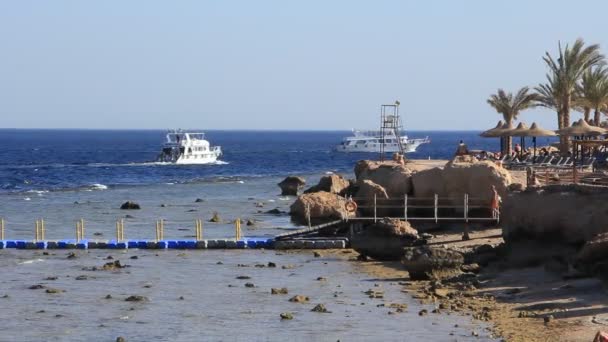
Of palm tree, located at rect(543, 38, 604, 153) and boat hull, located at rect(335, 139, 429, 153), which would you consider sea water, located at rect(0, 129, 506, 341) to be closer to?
palm tree, located at rect(543, 38, 604, 153)

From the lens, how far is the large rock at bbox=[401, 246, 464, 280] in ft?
100

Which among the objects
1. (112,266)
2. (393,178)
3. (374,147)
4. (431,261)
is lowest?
(374,147)

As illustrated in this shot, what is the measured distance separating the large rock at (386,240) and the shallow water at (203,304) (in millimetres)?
916

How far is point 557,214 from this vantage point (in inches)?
1236

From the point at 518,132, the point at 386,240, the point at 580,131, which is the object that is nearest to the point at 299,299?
the point at 386,240

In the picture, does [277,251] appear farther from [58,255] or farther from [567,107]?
[567,107]

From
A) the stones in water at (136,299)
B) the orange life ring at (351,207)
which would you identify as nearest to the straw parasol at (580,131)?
the orange life ring at (351,207)

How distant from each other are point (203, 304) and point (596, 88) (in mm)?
43205

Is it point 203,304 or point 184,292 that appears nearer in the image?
point 203,304

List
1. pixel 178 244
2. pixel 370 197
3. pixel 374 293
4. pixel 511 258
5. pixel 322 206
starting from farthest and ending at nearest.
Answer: pixel 322 206, pixel 370 197, pixel 178 244, pixel 511 258, pixel 374 293

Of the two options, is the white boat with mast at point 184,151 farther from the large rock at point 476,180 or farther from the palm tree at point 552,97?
the large rock at point 476,180

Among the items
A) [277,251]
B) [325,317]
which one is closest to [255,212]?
[277,251]

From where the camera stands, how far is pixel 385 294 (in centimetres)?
2934

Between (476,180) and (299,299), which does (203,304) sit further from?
(476,180)
